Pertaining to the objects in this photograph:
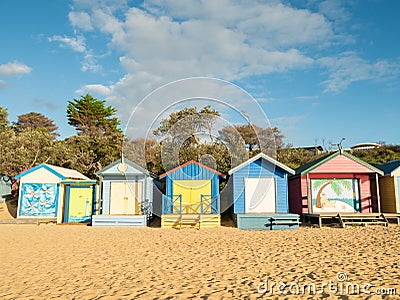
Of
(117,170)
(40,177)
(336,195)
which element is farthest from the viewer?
(40,177)

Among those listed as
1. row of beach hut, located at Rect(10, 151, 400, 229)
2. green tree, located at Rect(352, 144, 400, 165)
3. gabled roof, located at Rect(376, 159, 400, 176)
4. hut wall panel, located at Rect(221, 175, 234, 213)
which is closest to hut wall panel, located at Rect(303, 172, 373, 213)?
row of beach hut, located at Rect(10, 151, 400, 229)

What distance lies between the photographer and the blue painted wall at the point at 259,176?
13.6 meters

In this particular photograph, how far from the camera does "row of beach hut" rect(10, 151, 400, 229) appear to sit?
13.4 metres

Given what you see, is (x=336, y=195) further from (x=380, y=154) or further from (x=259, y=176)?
(x=380, y=154)

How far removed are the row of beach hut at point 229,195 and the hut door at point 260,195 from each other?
0.14 feet

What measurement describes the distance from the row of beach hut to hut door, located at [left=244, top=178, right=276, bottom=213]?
0.04m

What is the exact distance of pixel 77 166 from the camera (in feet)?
78.7

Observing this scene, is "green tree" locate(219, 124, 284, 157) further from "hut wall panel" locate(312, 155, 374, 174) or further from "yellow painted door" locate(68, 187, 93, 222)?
"yellow painted door" locate(68, 187, 93, 222)

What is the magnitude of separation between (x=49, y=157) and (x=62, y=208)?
7.99m

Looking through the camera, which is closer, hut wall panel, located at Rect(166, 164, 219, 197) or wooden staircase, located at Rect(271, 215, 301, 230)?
wooden staircase, located at Rect(271, 215, 301, 230)

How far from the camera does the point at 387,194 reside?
14.7 m

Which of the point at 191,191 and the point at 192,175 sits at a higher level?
the point at 192,175

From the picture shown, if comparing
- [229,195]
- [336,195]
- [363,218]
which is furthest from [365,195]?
[229,195]

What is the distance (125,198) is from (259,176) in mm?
6415
